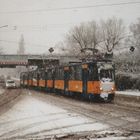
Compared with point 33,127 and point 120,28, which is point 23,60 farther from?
point 33,127

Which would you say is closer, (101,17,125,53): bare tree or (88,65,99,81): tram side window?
(88,65,99,81): tram side window

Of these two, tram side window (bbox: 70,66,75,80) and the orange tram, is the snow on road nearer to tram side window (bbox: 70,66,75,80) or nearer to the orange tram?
the orange tram

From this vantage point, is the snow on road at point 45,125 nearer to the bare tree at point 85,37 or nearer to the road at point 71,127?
the road at point 71,127

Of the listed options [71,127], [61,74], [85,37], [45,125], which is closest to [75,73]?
[61,74]

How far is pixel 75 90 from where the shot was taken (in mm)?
35625

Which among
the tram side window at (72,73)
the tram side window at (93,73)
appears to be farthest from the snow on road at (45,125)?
the tram side window at (72,73)

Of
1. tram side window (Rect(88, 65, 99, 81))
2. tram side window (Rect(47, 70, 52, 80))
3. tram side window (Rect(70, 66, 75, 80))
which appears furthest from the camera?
tram side window (Rect(47, 70, 52, 80))

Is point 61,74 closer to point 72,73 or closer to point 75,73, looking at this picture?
point 72,73

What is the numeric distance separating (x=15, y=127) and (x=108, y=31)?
91130 millimetres

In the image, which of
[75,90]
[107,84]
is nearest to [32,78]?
[75,90]

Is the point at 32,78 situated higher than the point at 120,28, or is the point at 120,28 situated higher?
the point at 120,28

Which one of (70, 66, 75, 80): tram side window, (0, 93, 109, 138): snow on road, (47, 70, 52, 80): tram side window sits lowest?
(0, 93, 109, 138): snow on road

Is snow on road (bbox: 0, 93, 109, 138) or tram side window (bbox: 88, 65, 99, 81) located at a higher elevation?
tram side window (bbox: 88, 65, 99, 81)

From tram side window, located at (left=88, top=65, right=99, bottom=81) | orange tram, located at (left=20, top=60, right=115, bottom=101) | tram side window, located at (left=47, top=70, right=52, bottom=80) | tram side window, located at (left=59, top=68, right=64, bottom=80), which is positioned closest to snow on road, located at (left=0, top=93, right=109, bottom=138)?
orange tram, located at (left=20, top=60, right=115, bottom=101)
